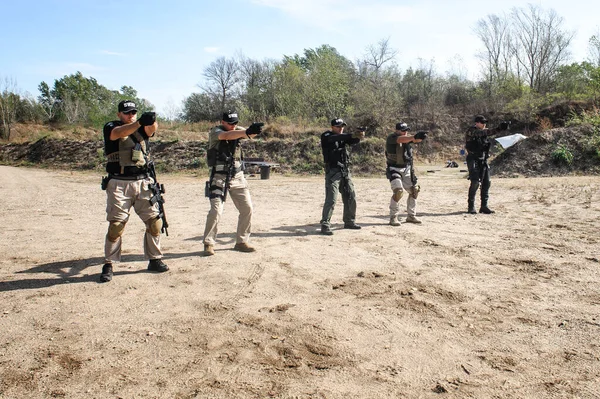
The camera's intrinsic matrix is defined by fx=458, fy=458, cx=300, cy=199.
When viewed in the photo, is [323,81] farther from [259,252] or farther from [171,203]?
[259,252]

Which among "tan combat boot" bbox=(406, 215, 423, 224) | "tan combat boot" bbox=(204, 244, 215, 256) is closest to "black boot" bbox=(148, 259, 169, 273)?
"tan combat boot" bbox=(204, 244, 215, 256)

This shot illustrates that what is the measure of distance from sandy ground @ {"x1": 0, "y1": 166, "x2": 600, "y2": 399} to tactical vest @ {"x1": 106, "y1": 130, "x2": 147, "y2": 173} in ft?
4.60

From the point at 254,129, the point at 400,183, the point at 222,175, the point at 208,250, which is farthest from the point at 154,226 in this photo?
the point at 400,183

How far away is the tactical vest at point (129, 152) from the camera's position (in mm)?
5402

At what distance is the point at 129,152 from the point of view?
5.42 m

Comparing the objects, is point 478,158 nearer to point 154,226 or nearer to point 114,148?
point 154,226

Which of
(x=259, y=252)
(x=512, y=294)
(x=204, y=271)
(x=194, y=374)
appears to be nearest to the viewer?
(x=194, y=374)

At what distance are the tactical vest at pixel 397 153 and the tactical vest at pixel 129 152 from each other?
5.02 meters

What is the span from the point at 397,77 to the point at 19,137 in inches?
1463

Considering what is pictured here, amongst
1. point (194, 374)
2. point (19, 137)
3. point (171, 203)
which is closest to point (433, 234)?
point (194, 374)

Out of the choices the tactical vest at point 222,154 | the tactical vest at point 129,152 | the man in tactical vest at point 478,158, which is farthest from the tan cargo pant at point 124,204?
the man in tactical vest at point 478,158

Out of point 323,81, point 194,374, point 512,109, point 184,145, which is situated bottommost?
point 194,374

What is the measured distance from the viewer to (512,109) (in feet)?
122

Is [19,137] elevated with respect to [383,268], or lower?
elevated
